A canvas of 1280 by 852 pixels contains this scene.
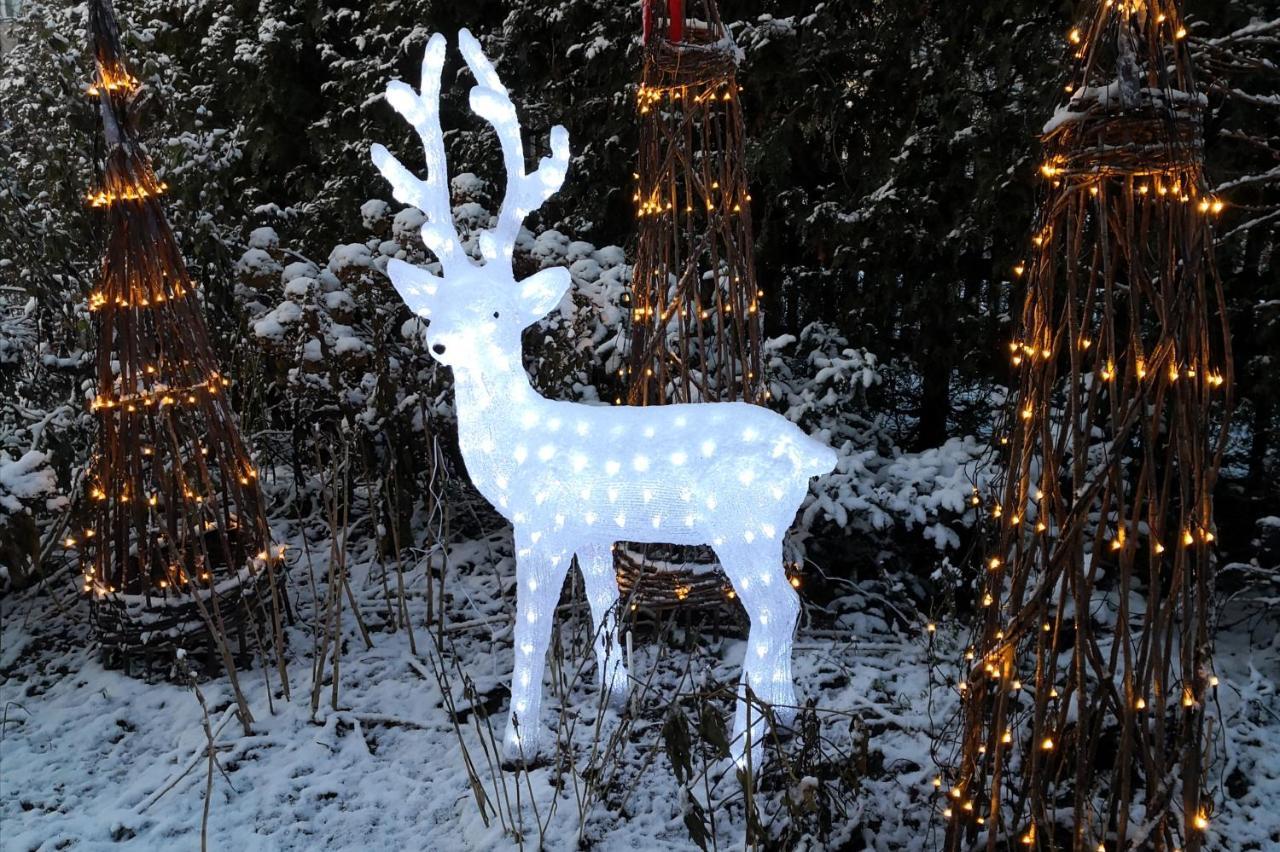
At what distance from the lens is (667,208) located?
2.82 m

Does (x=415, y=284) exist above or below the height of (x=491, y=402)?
above

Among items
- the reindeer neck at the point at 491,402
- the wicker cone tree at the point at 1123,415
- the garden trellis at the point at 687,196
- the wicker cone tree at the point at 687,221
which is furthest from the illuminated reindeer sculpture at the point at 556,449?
the wicker cone tree at the point at 1123,415

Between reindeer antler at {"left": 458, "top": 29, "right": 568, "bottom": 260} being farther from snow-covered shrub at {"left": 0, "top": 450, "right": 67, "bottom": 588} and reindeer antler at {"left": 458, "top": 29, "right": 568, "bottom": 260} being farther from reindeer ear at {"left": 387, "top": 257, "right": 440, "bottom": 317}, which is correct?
snow-covered shrub at {"left": 0, "top": 450, "right": 67, "bottom": 588}

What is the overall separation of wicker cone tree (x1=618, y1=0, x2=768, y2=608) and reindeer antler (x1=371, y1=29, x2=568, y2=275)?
506 mm

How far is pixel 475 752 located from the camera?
8.86 feet

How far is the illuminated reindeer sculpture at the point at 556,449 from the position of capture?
230cm

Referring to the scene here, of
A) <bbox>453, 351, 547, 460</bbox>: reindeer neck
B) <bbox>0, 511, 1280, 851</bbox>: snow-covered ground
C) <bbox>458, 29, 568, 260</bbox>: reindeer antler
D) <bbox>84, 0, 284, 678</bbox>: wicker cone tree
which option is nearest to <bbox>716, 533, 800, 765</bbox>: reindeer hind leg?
<bbox>0, 511, 1280, 851</bbox>: snow-covered ground

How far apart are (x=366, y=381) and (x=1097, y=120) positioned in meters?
3.64

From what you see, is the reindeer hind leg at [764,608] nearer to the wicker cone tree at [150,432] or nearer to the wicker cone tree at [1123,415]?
the wicker cone tree at [1123,415]

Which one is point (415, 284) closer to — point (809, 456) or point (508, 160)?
point (508, 160)

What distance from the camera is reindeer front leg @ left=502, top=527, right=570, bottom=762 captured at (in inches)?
94.7

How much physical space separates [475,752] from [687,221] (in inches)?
75.4

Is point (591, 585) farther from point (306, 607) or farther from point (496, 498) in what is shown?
point (306, 607)

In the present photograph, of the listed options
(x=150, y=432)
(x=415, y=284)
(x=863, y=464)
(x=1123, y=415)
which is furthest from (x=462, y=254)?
(x=863, y=464)
